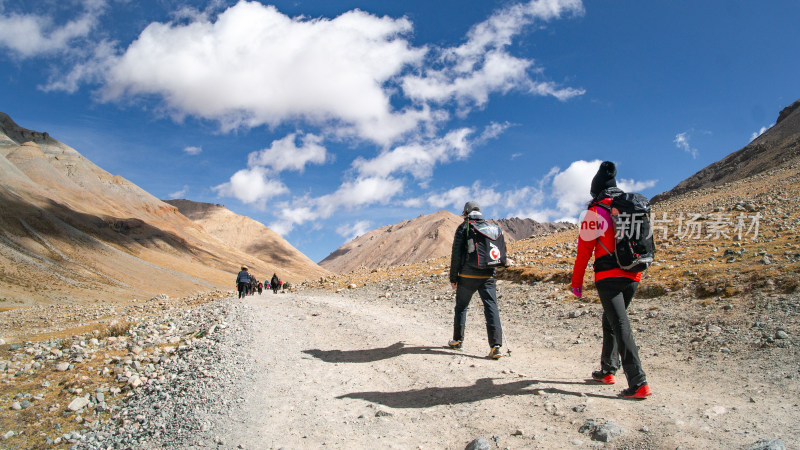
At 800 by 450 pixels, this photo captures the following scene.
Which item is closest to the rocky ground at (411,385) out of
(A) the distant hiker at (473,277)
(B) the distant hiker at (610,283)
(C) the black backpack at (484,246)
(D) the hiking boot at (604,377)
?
(D) the hiking boot at (604,377)

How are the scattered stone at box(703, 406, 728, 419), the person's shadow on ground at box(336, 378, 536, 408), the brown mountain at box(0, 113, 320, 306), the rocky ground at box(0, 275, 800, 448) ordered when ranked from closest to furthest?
the scattered stone at box(703, 406, 728, 419) → the rocky ground at box(0, 275, 800, 448) → the person's shadow on ground at box(336, 378, 536, 408) → the brown mountain at box(0, 113, 320, 306)

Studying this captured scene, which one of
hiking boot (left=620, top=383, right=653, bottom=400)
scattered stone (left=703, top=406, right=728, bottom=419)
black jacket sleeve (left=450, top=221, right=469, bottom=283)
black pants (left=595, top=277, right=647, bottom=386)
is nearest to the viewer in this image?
scattered stone (left=703, top=406, right=728, bottom=419)

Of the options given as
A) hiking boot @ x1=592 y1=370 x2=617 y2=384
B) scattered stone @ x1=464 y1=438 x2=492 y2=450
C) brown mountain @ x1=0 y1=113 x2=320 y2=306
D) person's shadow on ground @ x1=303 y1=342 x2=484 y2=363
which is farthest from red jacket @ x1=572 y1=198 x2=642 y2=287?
brown mountain @ x1=0 y1=113 x2=320 y2=306

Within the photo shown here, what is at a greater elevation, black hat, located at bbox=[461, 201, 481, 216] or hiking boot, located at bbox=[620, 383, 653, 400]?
black hat, located at bbox=[461, 201, 481, 216]

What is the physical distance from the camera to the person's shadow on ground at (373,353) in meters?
8.96

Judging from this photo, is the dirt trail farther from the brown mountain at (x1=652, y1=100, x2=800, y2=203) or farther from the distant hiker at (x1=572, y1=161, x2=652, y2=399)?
the brown mountain at (x1=652, y1=100, x2=800, y2=203)

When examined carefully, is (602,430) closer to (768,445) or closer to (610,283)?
(768,445)

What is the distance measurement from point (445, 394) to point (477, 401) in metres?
0.57

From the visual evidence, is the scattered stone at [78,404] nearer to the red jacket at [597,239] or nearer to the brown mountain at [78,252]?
the red jacket at [597,239]

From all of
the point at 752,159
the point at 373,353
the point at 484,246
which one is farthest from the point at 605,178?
the point at 752,159

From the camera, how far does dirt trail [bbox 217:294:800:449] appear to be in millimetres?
5168

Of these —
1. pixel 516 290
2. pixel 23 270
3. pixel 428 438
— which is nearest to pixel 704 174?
pixel 516 290

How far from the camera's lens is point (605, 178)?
6.84 m

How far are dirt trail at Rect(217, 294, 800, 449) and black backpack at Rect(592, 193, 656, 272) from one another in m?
1.92
